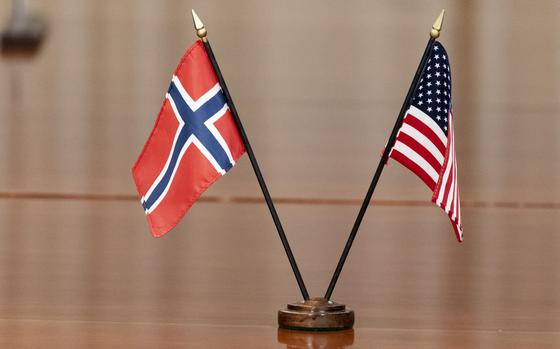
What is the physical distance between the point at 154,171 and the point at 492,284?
53.6 inches

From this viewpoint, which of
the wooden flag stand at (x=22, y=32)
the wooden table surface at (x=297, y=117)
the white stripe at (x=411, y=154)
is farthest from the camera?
the wooden flag stand at (x=22, y=32)

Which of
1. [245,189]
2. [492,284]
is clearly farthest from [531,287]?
[245,189]

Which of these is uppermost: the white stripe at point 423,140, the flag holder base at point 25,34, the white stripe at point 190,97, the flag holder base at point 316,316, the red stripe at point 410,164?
the flag holder base at point 25,34

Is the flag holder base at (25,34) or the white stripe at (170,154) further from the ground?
the flag holder base at (25,34)

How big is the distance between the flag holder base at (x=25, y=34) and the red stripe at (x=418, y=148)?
5385 mm

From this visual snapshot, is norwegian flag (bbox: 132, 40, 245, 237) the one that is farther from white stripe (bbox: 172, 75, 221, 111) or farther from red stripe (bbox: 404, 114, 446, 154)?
red stripe (bbox: 404, 114, 446, 154)

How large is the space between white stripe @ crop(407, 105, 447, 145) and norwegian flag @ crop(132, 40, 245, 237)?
0.41 meters

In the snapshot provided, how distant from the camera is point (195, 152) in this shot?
8.52 ft

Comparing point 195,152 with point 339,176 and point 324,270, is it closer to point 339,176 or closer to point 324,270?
point 324,270

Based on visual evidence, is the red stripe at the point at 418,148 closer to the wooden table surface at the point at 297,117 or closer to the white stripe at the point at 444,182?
the white stripe at the point at 444,182

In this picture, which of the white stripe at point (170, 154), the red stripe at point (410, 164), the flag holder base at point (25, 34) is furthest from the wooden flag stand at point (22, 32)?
the red stripe at point (410, 164)

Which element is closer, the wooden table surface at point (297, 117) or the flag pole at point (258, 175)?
the flag pole at point (258, 175)

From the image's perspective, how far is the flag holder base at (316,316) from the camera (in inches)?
98.8

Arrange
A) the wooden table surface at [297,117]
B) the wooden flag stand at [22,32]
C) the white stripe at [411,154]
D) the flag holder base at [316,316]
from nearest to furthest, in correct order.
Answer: the flag holder base at [316,316], the white stripe at [411,154], the wooden table surface at [297,117], the wooden flag stand at [22,32]
